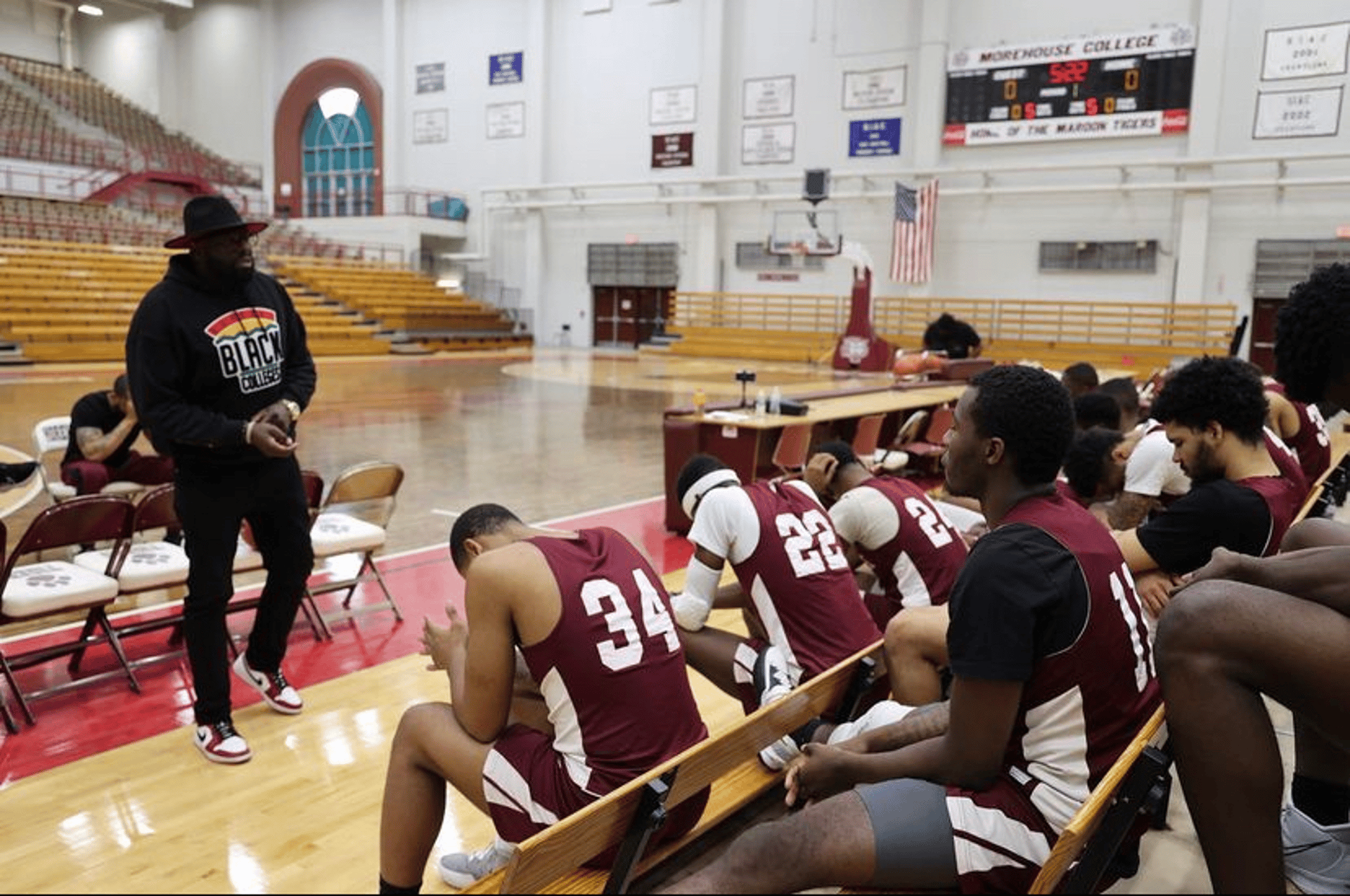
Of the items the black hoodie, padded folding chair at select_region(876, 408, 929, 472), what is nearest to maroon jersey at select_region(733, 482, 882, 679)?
the black hoodie

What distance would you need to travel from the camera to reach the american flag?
19.0 metres

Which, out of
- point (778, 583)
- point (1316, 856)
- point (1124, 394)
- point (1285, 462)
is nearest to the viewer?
point (1316, 856)

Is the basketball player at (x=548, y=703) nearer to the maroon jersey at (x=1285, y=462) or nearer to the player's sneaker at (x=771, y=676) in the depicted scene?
the player's sneaker at (x=771, y=676)

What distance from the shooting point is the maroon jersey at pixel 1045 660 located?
58.3 inches

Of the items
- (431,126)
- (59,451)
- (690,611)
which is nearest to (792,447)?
(690,611)

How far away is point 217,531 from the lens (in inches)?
117

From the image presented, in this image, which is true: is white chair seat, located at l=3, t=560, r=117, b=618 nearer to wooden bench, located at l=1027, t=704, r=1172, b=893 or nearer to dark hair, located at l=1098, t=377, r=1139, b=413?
wooden bench, located at l=1027, t=704, r=1172, b=893

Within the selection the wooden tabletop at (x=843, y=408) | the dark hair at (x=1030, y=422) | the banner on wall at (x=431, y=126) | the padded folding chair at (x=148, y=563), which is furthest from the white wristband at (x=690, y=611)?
the banner on wall at (x=431, y=126)

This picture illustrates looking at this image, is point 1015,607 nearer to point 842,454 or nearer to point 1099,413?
point 842,454

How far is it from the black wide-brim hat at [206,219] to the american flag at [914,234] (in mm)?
17180

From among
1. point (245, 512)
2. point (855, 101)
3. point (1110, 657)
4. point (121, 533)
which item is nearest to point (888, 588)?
point (1110, 657)

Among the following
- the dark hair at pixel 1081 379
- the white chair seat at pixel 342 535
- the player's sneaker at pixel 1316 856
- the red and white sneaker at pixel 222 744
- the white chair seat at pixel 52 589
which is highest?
the dark hair at pixel 1081 379

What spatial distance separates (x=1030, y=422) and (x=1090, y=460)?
267cm

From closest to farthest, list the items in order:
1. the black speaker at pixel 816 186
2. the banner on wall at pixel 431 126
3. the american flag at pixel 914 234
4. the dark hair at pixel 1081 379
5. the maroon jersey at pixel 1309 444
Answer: the maroon jersey at pixel 1309 444 < the dark hair at pixel 1081 379 < the black speaker at pixel 816 186 < the american flag at pixel 914 234 < the banner on wall at pixel 431 126
